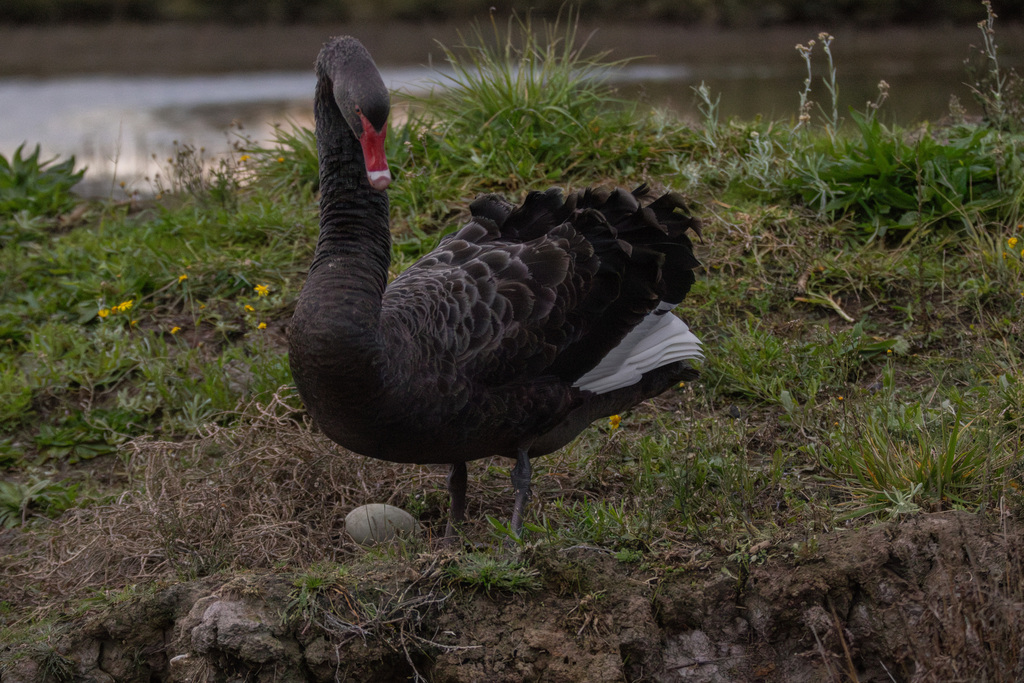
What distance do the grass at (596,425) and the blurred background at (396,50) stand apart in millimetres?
1005

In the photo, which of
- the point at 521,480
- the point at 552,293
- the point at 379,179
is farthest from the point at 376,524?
the point at 379,179


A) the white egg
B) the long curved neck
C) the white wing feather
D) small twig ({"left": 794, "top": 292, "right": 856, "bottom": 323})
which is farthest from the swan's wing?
small twig ({"left": 794, "top": 292, "right": 856, "bottom": 323})

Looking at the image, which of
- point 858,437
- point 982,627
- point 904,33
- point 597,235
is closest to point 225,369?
point 597,235

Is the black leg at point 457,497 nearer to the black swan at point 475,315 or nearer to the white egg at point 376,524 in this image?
the black swan at point 475,315

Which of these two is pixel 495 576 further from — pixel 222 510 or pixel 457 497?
pixel 222 510

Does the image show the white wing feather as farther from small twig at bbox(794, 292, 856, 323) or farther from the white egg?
small twig at bbox(794, 292, 856, 323)

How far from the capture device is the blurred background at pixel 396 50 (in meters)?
7.21

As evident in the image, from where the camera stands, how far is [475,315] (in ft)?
9.82

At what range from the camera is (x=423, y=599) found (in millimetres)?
2635

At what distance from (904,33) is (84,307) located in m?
7.47

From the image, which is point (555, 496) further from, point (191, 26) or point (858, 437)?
point (191, 26)

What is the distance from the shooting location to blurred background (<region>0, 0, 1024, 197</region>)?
23.7 ft

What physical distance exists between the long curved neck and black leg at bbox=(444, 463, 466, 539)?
2.83ft

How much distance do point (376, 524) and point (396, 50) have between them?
17.9 ft
